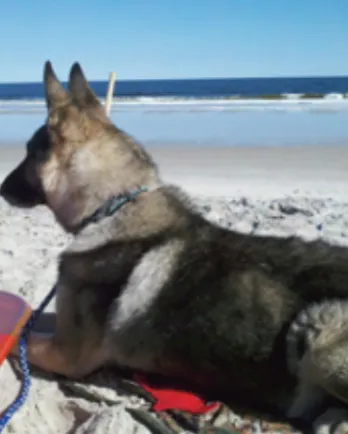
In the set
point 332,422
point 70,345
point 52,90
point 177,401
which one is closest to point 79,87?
point 52,90

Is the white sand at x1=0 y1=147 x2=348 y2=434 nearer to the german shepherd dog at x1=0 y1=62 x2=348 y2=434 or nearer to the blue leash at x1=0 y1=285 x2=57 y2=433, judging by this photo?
the blue leash at x1=0 y1=285 x2=57 y2=433

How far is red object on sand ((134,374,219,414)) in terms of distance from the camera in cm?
332

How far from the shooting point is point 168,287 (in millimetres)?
3441

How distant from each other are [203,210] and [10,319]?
3597mm

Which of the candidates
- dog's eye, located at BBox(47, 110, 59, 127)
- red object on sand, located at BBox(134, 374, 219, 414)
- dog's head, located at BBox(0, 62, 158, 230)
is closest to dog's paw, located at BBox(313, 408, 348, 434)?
red object on sand, located at BBox(134, 374, 219, 414)

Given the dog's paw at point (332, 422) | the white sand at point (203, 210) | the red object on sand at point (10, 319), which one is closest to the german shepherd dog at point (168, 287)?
the dog's paw at point (332, 422)

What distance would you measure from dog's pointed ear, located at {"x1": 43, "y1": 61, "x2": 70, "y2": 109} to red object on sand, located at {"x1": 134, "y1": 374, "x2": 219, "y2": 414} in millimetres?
1810

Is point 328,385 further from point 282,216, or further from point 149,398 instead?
point 282,216

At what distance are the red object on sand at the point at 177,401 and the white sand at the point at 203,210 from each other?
0.12m

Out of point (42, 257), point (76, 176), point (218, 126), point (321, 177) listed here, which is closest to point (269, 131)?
point (218, 126)

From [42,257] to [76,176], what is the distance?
7.28 ft

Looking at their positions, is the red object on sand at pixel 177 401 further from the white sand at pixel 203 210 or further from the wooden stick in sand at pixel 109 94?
the wooden stick in sand at pixel 109 94

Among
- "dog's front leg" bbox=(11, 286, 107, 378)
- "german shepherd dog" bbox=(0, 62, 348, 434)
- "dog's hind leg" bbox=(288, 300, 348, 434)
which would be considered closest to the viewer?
"dog's hind leg" bbox=(288, 300, 348, 434)

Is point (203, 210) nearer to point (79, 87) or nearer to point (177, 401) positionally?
point (79, 87)
